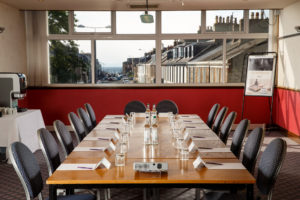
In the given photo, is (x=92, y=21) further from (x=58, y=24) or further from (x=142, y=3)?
(x=142, y=3)

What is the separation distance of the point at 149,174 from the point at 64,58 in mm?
6153

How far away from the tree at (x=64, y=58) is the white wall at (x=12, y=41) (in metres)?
0.66

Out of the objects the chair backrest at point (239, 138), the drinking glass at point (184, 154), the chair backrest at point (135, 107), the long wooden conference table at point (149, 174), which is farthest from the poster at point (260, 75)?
the drinking glass at point (184, 154)

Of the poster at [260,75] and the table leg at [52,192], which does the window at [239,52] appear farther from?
the table leg at [52,192]

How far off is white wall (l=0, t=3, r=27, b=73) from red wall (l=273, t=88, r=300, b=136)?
6.16 metres

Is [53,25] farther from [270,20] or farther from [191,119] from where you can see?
[270,20]

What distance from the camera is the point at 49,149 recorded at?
121 inches

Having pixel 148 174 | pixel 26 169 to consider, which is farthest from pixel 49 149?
pixel 148 174

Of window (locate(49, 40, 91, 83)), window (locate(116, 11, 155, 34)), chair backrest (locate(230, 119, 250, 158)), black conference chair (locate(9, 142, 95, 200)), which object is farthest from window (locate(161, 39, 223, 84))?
black conference chair (locate(9, 142, 95, 200))

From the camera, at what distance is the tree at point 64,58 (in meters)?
7.88

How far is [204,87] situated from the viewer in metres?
7.92

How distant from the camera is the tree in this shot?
788 cm

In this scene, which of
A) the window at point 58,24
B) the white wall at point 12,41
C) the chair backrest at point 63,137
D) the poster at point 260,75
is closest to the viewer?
the chair backrest at point 63,137

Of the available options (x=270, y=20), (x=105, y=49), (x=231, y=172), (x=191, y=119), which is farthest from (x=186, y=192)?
(x=270, y=20)
